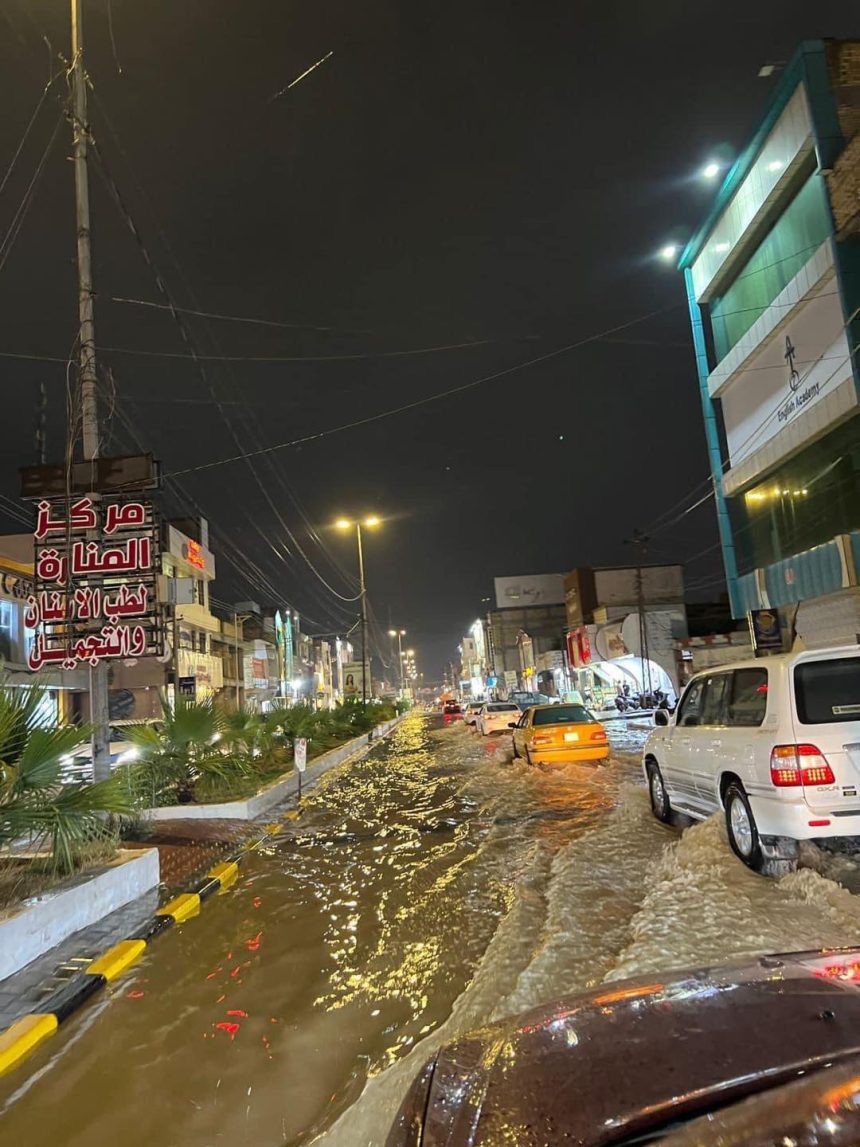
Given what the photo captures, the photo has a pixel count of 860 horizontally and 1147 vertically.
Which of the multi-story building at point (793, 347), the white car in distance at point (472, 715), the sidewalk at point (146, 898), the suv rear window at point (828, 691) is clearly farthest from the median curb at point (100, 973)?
the white car in distance at point (472, 715)

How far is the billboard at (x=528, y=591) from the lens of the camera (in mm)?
97625

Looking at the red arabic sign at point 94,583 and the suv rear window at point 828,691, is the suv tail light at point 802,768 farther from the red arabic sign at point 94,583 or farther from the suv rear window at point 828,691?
the red arabic sign at point 94,583

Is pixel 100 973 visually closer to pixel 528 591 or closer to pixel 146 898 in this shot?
pixel 146 898

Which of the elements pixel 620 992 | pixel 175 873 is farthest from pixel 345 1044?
pixel 175 873

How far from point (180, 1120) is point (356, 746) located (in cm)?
2584

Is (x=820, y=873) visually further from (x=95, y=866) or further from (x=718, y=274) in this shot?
(x=718, y=274)

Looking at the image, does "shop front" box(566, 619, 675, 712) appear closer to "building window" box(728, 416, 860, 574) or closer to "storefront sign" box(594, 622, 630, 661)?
"storefront sign" box(594, 622, 630, 661)

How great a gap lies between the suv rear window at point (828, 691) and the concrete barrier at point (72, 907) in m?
6.49

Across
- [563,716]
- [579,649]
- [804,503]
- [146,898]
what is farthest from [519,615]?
[146,898]

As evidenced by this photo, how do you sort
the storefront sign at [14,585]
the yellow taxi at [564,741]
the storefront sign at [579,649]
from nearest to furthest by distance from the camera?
1. the yellow taxi at [564,741]
2. the storefront sign at [14,585]
3. the storefront sign at [579,649]

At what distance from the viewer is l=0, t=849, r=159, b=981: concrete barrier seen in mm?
5664

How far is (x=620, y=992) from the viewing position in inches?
99.7

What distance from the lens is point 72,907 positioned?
259 inches

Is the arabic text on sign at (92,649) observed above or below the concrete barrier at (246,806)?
above
